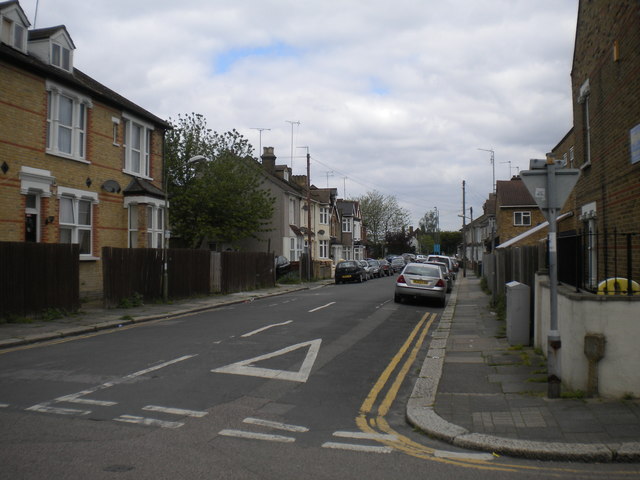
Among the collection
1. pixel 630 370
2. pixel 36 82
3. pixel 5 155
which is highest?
pixel 36 82

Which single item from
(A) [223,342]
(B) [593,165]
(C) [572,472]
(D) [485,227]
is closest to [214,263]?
(A) [223,342]

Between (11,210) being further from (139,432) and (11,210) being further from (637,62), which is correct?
(637,62)

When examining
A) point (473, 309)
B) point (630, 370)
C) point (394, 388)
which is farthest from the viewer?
point (473, 309)

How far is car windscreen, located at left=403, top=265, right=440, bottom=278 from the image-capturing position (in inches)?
835

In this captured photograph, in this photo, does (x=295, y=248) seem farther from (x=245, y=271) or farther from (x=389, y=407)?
(x=389, y=407)

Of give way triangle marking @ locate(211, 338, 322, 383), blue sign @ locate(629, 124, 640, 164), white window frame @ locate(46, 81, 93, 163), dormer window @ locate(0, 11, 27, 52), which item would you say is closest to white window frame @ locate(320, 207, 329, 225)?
white window frame @ locate(46, 81, 93, 163)

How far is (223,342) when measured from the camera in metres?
11.4

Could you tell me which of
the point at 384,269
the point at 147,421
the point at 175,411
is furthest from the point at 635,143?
the point at 384,269

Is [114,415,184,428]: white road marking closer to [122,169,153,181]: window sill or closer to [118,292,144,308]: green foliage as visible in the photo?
[118,292,144,308]: green foliage

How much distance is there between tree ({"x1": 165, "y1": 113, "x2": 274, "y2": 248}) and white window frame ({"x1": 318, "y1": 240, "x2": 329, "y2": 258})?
50.7 ft

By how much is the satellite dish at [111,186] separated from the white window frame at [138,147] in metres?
0.98

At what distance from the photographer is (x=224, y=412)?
656cm

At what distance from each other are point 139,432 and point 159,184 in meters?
20.4

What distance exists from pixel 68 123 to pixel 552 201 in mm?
16836
